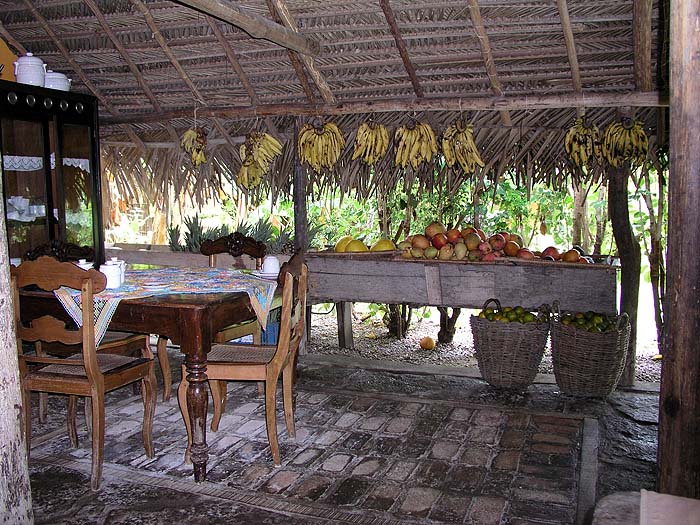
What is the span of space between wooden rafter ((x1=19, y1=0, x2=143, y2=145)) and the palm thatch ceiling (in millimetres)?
14

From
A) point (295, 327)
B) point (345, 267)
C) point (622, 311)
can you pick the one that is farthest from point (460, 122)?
point (295, 327)

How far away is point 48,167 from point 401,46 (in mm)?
3064

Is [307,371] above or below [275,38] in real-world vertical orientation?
below

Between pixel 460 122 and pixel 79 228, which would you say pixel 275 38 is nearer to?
pixel 460 122

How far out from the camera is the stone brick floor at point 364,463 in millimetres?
2947

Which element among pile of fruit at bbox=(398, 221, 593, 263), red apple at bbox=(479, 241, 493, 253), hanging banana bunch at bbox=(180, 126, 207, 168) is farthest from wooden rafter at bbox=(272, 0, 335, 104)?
red apple at bbox=(479, 241, 493, 253)

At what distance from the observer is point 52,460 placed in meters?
3.51

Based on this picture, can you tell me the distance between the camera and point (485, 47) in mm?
4555

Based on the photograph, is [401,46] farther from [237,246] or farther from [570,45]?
[237,246]

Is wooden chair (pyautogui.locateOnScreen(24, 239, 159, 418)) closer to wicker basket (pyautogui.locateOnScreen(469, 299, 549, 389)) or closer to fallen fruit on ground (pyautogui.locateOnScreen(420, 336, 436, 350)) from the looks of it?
wicker basket (pyautogui.locateOnScreen(469, 299, 549, 389))

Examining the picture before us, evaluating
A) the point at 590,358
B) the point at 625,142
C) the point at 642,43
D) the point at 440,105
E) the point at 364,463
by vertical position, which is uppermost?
the point at 642,43

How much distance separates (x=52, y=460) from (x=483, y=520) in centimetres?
228

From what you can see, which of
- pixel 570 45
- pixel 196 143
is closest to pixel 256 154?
pixel 196 143

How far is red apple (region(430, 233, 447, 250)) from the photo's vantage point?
16.8 feet
